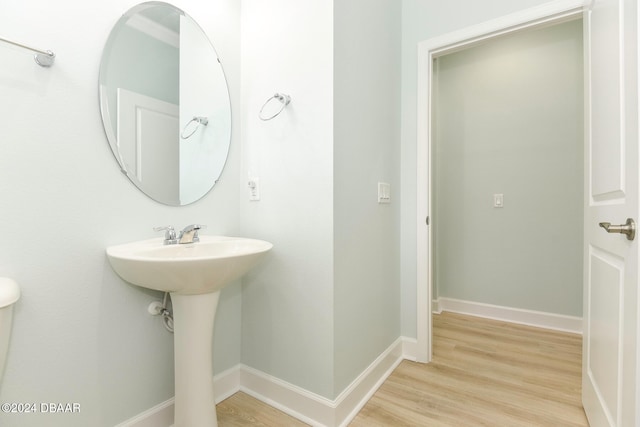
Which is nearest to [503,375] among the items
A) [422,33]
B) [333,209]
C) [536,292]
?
[536,292]

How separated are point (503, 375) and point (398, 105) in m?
1.75

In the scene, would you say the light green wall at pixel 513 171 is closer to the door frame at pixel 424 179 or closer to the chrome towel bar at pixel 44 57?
the door frame at pixel 424 179

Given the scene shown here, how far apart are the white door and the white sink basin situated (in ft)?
3.91

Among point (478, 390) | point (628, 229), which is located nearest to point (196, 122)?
point (628, 229)

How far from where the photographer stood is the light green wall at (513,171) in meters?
2.33

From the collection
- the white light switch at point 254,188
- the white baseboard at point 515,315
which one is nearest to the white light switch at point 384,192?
the white light switch at point 254,188

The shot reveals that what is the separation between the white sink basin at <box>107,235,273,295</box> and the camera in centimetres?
92

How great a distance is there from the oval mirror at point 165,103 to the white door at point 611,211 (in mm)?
1566

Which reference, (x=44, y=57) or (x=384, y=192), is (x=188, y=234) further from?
(x=384, y=192)

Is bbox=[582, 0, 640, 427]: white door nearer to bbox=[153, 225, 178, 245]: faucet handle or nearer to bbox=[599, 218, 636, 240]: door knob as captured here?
bbox=[599, 218, 636, 240]: door knob

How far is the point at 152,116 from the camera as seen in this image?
130 cm

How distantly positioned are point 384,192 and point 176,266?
3.88 ft

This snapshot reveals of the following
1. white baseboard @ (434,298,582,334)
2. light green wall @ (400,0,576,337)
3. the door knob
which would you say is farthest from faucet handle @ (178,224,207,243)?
white baseboard @ (434,298,582,334)

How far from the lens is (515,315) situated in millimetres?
2529
